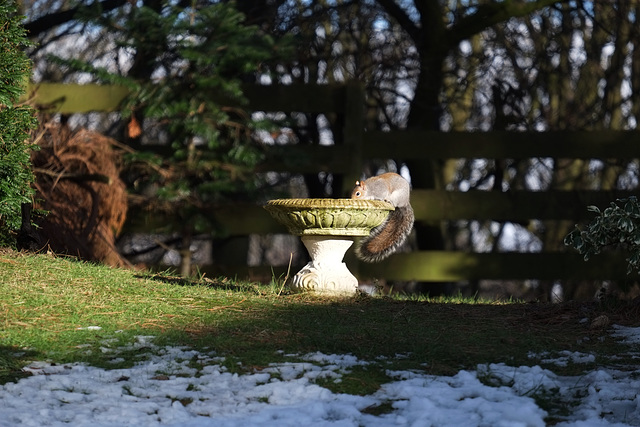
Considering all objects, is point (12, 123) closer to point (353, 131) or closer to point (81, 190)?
point (81, 190)

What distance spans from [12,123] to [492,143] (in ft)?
12.8

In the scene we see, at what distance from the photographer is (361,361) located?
11.2ft

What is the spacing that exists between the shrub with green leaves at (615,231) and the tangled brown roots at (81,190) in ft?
12.3

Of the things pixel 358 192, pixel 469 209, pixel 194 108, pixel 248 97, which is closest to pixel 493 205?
pixel 469 209

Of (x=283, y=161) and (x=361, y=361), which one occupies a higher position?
(x=283, y=161)

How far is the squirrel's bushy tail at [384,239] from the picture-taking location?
5.38 meters

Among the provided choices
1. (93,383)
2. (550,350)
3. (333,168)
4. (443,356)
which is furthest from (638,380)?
(333,168)

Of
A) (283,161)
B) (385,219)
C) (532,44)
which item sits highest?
(532,44)

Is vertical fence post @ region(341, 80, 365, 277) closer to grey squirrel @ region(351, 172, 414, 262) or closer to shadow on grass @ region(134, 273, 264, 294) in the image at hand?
grey squirrel @ region(351, 172, 414, 262)

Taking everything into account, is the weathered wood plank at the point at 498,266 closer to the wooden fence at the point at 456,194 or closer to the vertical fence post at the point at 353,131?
the wooden fence at the point at 456,194

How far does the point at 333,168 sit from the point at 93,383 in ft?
13.0

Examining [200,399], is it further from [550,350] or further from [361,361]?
[550,350]

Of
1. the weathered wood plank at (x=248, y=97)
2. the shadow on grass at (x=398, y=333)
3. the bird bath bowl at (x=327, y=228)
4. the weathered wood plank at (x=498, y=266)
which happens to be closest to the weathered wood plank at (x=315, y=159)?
the weathered wood plank at (x=248, y=97)

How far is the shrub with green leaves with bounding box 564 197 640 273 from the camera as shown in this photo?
15.2 ft
